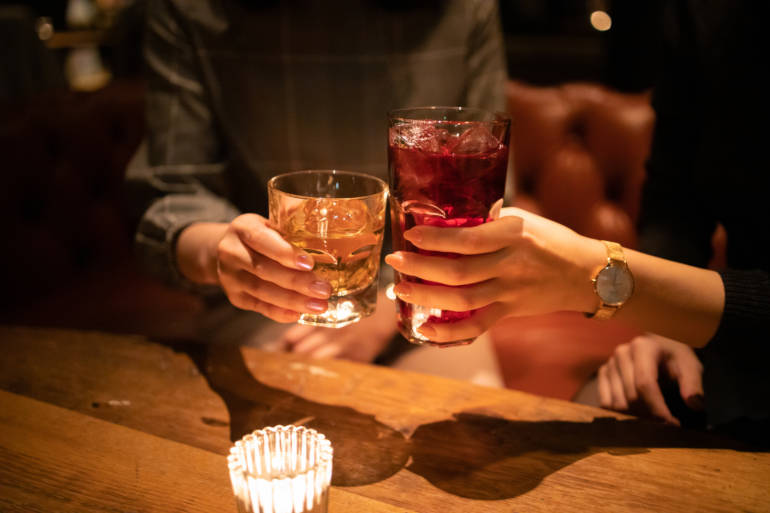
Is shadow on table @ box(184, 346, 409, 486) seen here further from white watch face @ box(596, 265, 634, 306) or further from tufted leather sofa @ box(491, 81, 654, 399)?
tufted leather sofa @ box(491, 81, 654, 399)

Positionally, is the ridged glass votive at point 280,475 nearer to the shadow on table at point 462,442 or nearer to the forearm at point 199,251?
the shadow on table at point 462,442

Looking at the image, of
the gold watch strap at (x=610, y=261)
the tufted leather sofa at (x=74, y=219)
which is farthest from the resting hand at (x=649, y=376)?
the tufted leather sofa at (x=74, y=219)

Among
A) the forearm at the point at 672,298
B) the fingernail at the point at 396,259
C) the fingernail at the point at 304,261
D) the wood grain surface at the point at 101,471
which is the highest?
the fingernail at the point at 396,259

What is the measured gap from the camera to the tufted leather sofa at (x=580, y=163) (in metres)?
2.12

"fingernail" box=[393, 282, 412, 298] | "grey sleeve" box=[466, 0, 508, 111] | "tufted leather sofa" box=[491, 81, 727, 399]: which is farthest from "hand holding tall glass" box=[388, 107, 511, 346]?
"tufted leather sofa" box=[491, 81, 727, 399]

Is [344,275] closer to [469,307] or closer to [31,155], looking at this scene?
[469,307]

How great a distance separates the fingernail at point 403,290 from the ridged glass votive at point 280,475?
0.72 feet

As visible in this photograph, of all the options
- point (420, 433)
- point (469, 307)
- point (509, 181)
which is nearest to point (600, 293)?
point (469, 307)

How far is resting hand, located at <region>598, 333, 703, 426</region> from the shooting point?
1067mm

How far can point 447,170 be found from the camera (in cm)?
80

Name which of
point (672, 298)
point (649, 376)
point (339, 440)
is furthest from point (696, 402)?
point (339, 440)

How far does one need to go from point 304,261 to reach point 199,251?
1.64 ft

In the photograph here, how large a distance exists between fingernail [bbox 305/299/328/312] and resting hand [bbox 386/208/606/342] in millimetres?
125

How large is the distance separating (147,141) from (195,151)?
12 cm
